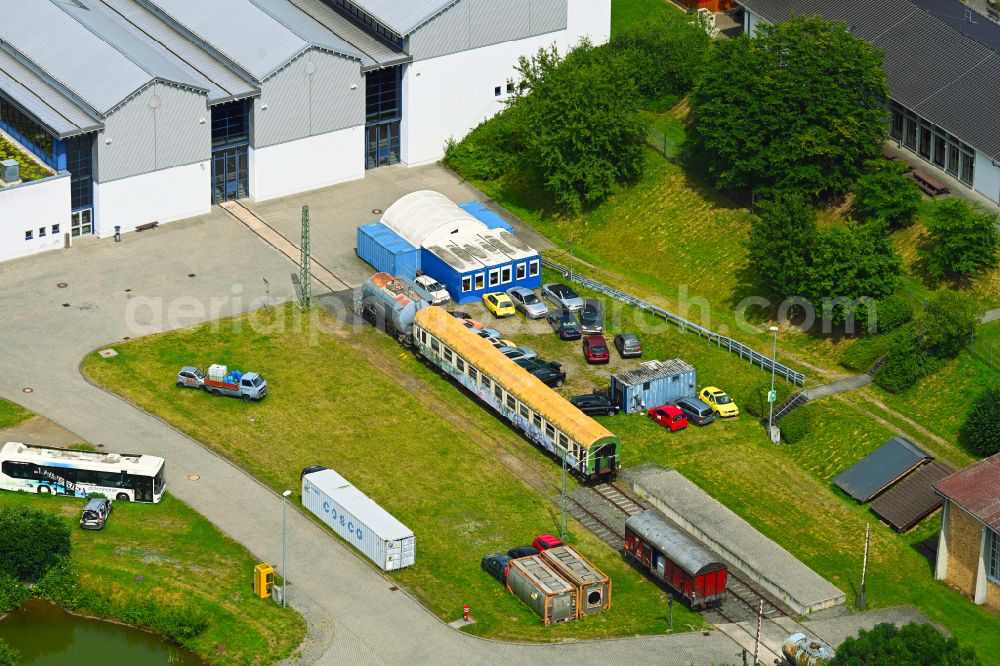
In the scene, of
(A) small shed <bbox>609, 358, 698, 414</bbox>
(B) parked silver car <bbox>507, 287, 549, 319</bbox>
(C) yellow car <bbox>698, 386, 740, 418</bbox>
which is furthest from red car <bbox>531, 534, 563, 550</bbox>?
(B) parked silver car <bbox>507, 287, 549, 319</bbox>

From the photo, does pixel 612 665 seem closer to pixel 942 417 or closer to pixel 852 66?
pixel 942 417

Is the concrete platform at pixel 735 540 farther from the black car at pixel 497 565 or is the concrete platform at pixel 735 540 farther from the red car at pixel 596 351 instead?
the red car at pixel 596 351

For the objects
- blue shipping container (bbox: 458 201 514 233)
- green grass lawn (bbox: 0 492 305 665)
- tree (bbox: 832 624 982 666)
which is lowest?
green grass lawn (bbox: 0 492 305 665)

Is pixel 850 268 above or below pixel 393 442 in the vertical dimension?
above

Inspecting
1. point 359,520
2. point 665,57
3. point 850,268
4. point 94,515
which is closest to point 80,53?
point 94,515

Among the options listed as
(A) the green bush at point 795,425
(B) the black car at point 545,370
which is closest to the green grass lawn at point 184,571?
(B) the black car at point 545,370

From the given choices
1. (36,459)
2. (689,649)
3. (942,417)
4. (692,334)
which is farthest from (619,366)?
(36,459)

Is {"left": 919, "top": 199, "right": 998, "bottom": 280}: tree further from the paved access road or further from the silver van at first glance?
the silver van

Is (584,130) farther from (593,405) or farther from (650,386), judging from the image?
(593,405)
